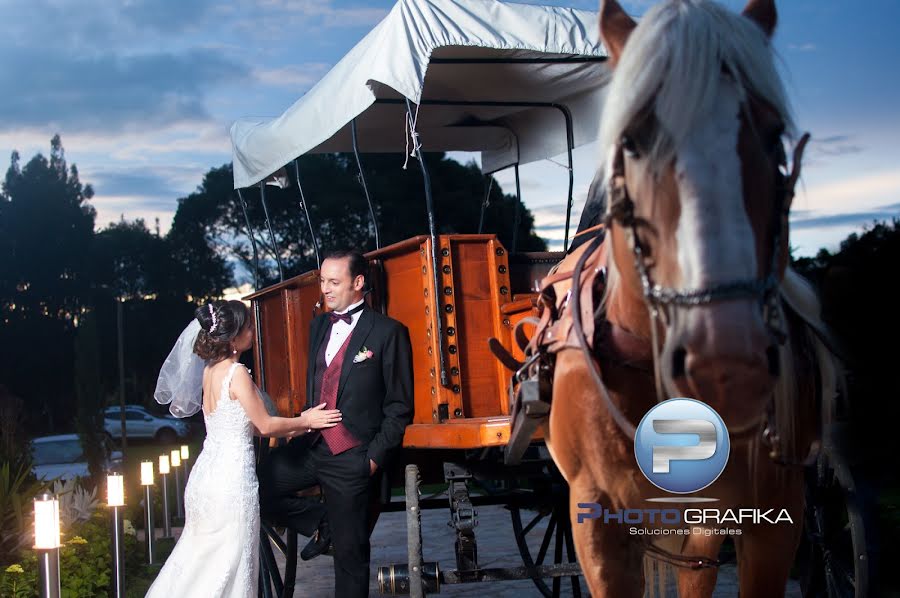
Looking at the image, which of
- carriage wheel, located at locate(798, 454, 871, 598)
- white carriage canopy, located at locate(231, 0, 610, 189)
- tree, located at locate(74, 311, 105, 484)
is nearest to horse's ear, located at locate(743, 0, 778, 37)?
white carriage canopy, located at locate(231, 0, 610, 189)

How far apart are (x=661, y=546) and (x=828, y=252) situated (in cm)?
277

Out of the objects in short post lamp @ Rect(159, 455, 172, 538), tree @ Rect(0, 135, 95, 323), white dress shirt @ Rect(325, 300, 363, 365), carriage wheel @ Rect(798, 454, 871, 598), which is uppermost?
tree @ Rect(0, 135, 95, 323)

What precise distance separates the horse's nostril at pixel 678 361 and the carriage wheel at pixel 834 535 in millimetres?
1923

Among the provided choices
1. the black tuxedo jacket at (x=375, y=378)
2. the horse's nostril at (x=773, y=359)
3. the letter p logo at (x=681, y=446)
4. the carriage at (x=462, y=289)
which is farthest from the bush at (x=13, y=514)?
the horse's nostril at (x=773, y=359)

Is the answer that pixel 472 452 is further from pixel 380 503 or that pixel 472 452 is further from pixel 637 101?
pixel 637 101

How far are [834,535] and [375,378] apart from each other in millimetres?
2360

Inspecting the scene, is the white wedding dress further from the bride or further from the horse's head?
the horse's head

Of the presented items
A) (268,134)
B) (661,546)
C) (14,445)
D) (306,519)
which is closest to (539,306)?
(661,546)

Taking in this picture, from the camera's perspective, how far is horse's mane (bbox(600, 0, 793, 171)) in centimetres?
200

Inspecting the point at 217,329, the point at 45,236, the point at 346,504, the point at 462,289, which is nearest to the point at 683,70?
the point at 462,289

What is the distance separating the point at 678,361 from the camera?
1.95 meters

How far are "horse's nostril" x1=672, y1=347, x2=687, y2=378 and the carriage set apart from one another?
125 centimetres

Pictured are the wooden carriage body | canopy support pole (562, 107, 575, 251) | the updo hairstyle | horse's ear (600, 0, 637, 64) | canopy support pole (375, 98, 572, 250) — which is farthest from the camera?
canopy support pole (562, 107, 575, 251)

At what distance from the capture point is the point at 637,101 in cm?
206
